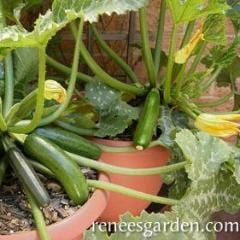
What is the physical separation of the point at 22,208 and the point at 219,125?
0.35 meters

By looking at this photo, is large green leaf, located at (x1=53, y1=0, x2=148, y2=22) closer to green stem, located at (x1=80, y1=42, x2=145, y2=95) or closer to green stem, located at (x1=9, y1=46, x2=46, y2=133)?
green stem, located at (x1=9, y1=46, x2=46, y2=133)

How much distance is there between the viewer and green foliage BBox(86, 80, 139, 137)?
3.30ft

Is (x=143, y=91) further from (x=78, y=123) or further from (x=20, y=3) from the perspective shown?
(x=20, y=3)

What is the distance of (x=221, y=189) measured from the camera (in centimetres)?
95

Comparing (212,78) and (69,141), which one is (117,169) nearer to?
(69,141)

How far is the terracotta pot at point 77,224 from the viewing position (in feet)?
2.63

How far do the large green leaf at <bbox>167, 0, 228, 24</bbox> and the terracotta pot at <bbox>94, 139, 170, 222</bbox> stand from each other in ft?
0.89

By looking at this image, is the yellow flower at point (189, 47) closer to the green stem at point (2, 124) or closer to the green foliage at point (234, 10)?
the green foliage at point (234, 10)

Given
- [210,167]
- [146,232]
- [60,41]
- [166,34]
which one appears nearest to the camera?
[146,232]

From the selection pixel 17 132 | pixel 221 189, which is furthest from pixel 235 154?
pixel 17 132

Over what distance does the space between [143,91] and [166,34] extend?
0.31m

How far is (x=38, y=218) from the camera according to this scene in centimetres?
82

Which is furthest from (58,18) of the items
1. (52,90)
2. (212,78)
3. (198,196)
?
(212,78)

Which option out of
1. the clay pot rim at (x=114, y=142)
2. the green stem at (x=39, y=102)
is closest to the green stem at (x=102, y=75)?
the clay pot rim at (x=114, y=142)
